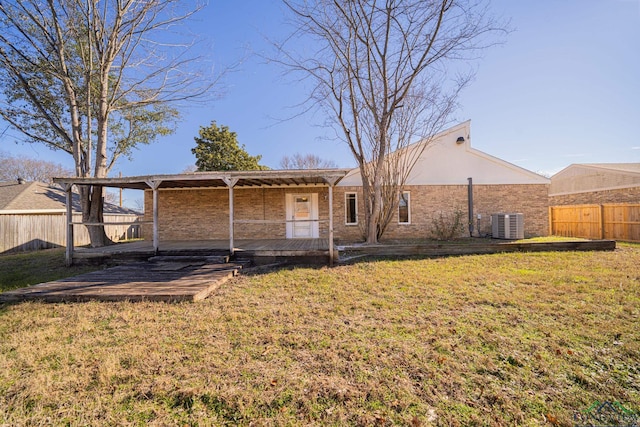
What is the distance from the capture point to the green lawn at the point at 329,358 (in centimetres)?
206

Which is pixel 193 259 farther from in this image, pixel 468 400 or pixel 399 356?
pixel 468 400

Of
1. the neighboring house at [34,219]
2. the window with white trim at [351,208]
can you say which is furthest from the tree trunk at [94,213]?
the window with white trim at [351,208]

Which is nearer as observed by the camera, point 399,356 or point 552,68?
point 399,356

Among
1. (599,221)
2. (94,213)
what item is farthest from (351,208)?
(599,221)

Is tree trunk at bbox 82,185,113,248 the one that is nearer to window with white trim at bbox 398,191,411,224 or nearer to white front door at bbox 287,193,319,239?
white front door at bbox 287,193,319,239

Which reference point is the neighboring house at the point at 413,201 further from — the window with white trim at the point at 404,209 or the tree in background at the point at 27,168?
the tree in background at the point at 27,168

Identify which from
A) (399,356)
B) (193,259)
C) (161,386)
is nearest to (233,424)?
(161,386)

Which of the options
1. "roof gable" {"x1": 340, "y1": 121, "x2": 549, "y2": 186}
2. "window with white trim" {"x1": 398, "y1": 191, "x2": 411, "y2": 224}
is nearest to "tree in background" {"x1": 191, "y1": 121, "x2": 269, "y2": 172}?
"roof gable" {"x1": 340, "y1": 121, "x2": 549, "y2": 186}

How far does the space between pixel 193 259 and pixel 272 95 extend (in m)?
6.80

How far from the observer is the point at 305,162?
31906mm

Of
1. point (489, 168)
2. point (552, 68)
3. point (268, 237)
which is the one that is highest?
point (552, 68)

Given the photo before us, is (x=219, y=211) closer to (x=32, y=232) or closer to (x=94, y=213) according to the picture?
(x=94, y=213)

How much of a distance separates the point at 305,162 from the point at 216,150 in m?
12.0

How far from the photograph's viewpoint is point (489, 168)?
1200cm
